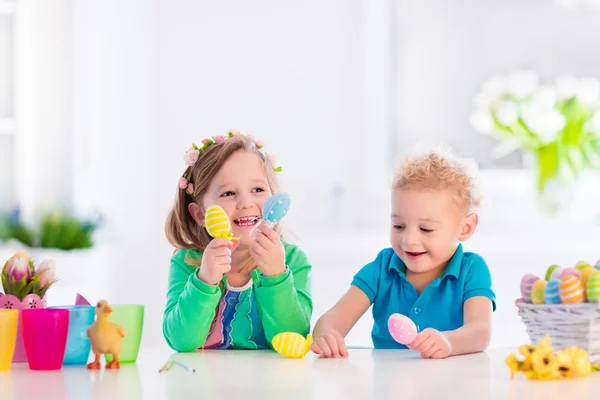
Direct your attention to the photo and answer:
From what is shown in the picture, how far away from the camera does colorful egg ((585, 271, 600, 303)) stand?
1.13m

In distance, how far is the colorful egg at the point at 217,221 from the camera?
1410 millimetres

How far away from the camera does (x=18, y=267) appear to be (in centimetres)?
133

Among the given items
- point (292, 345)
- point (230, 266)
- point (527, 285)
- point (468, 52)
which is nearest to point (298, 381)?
point (292, 345)

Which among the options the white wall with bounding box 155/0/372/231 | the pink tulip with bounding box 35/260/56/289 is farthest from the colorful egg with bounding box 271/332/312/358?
the white wall with bounding box 155/0/372/231

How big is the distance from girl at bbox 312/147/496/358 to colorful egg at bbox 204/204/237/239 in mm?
257

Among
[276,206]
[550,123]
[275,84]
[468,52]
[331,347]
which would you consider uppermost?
[468,52]

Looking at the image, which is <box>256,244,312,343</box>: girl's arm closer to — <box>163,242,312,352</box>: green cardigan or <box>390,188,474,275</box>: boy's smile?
<box>163,242,312,352</box>: green cardigan

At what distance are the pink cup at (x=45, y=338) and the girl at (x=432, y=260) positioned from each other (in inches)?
18.4

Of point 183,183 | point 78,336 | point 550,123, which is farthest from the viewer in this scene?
point 550,123

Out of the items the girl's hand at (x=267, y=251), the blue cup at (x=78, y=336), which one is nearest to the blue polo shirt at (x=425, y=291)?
the girl's hand at (x=267, y=251)

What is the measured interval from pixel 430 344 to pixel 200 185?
2.10 ft

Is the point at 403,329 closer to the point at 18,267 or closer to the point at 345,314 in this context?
the point at 345,314

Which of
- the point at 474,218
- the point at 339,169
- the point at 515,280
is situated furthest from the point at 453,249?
the point at 339,169

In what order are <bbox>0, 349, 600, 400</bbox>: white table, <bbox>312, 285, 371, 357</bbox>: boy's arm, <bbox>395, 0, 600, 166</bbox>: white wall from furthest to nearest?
<bbox>395, 0, 600, 166</bbox>: white wall → <bbox>312, 285, 371, 357</bbox>: boy's arm → <bbox>0, 349, 600, 400</bbox>: white table
